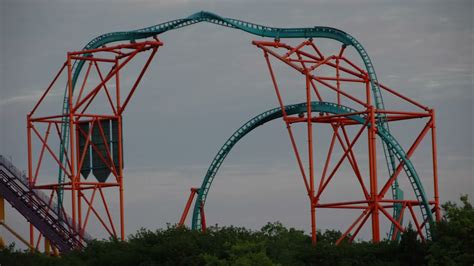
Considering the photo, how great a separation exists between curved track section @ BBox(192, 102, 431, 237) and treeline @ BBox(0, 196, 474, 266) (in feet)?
5.23

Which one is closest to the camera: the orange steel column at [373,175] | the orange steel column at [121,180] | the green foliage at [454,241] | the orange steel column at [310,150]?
the green foliage at [454,241]

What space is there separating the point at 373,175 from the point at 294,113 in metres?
6.10

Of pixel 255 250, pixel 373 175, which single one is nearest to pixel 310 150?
pixel 373 175

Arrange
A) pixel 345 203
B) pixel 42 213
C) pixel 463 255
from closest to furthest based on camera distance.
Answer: pixel 463 255 < pixel 345 203 < pixel 42 213

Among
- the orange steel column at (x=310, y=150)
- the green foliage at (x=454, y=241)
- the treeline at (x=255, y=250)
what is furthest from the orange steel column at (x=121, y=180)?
the green foliage at (x=454, y=241)

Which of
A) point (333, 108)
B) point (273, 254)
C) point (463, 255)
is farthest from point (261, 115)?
Result: point (463, 255)

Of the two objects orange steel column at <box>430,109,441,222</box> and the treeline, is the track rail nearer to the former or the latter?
the treeline

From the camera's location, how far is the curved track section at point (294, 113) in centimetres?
4753

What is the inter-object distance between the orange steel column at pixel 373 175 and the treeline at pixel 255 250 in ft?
2.44

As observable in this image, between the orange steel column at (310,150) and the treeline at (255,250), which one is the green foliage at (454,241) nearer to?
the treeline at (255,250)

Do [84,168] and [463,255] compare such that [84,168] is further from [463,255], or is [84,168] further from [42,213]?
[463,255]

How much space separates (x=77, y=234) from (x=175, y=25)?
9506 millimetres

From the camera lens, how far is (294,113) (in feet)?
172

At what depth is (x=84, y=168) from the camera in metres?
55.8
